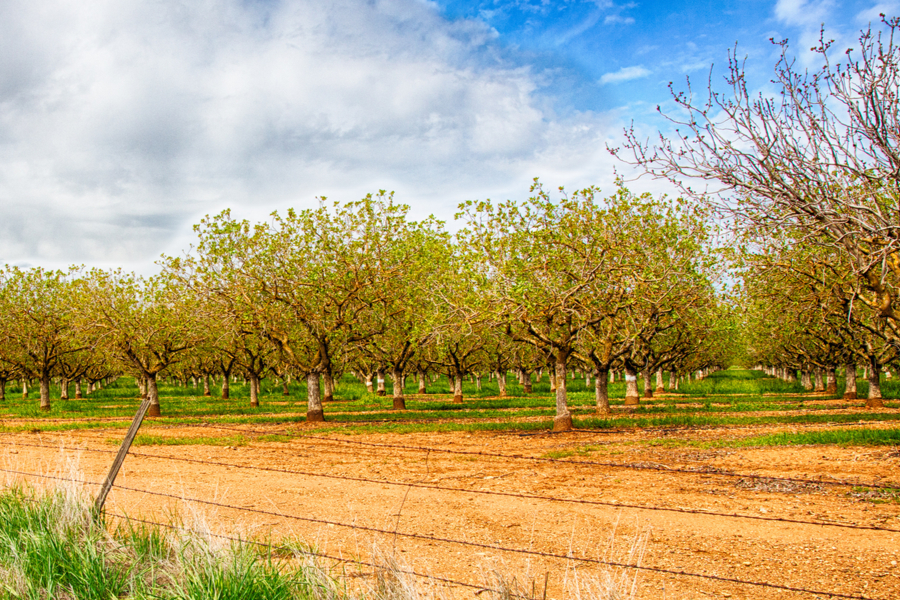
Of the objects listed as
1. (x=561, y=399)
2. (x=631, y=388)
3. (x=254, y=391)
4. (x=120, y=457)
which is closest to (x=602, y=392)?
(x=561, y=399)

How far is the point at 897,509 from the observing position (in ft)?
32.3

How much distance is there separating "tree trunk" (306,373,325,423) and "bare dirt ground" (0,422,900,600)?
667 centimetres

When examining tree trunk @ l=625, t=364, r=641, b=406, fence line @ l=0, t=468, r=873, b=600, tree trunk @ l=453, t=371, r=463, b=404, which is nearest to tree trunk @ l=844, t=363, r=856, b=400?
tree trunk @ l=625, t=364, r=641, b=406

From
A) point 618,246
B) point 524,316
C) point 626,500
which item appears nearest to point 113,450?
point 524,316

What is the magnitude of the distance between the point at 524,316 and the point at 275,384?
57.6m

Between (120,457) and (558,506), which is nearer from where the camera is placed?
(120,457)

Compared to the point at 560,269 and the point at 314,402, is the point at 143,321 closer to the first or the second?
the point at 314,402

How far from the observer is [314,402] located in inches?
1025

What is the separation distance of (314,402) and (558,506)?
57.7 feet

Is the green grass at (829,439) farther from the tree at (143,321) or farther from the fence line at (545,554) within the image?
the tree at (143,321)

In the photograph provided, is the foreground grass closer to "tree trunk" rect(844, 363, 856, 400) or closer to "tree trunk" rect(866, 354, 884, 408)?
"tree trunk" rect(866, 354, 884, 408)

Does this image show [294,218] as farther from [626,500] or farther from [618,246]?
[626,500]

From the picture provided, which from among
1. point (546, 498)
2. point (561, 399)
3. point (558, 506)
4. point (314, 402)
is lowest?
point (558, 506)

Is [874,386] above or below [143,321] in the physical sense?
below
